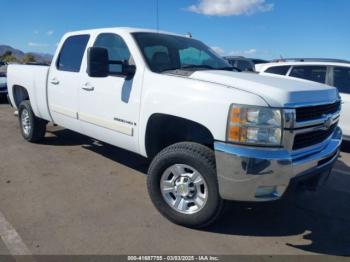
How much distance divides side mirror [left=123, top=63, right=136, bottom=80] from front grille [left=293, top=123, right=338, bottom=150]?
75.8 inches

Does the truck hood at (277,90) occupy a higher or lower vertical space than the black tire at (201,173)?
higher

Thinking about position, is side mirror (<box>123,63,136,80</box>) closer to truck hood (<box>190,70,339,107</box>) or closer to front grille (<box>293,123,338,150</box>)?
truck hood (<box>190,70,339,107</box>)

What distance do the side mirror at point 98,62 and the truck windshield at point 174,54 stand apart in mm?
465

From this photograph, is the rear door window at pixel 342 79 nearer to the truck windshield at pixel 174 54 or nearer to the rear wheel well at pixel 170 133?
the truck windshield at pixel 174 54

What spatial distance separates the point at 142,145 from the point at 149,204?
663 millimetres

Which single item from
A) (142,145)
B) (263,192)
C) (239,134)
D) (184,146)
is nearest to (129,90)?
(142,145)

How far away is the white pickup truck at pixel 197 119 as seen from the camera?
3.22 meters

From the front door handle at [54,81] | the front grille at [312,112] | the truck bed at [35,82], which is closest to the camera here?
the front grille at [312,112]

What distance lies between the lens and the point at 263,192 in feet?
10.9

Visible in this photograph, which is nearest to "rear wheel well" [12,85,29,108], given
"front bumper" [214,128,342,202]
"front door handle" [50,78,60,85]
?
"front door handle" [50,78,60,85]

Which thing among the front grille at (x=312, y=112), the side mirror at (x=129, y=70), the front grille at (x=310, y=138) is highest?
the side mirror at (x=129, y=70)

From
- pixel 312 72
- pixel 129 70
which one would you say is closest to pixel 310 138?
pixel 129 70

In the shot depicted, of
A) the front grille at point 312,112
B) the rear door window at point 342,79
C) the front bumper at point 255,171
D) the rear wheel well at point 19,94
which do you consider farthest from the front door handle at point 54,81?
the rear door window at point 342,79

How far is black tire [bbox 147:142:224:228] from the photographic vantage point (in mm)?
3479
